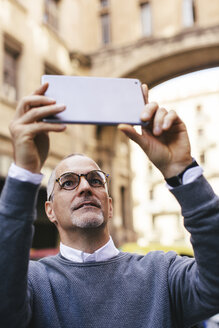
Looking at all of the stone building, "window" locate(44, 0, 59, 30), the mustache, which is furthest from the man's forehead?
"window" locate(44, 0, 59, 30)

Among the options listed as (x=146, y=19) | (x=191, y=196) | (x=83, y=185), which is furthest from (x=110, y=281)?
(x=146, y=19)

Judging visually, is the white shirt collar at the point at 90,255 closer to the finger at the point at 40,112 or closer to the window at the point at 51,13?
the finger at the point at 40,112

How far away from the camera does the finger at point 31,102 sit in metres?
1.37

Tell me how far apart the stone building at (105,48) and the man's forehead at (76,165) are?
8579 mm

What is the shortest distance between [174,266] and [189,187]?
559 mm

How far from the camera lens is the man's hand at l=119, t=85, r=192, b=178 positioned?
148 centimetres

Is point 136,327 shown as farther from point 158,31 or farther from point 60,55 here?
point 158,31

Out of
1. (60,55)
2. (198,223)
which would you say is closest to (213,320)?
(198,223)

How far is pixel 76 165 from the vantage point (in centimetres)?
213

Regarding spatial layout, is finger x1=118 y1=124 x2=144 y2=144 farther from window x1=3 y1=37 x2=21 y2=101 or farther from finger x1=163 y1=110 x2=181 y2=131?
window x1=3 y1=37 x2=21 y2=101

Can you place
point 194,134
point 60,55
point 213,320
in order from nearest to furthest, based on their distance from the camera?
point 213,320
point 60,55
point 194,134

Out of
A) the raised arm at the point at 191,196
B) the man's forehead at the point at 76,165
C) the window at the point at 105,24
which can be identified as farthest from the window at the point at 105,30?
the raised arm at the point at 191,196

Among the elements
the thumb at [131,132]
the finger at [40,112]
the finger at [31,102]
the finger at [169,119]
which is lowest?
the thumb at [131,132]

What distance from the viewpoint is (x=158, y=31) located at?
14.8 meters
